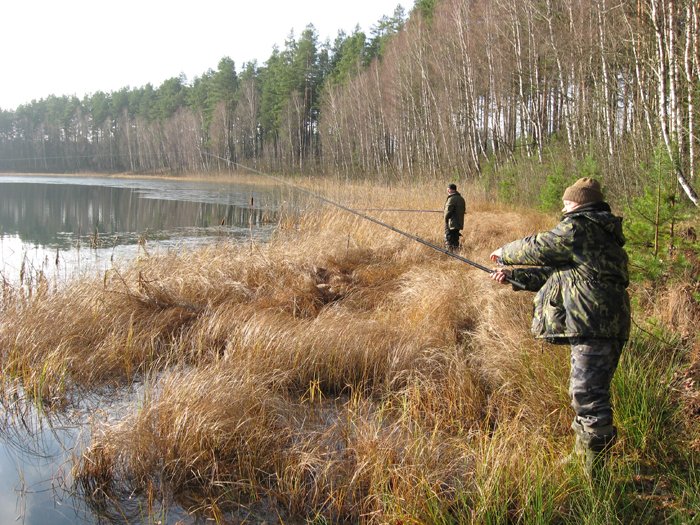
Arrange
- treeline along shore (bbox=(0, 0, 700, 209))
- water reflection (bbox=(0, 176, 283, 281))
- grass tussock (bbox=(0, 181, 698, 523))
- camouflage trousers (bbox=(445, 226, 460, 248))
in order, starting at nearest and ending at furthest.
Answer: grass tussock (bbox=(0, 181, 698, 523))
treeline along shore (bbox=(0, 0, 700, 209))
camouflage trousers (bbox=(445, 226, 460, 248))
water reflection (bbox=(0, 176, 283, 281))

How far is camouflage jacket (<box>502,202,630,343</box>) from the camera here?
9.02 ft

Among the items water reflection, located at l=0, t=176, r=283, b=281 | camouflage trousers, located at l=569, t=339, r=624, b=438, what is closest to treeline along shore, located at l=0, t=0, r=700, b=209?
water reflection, located at l=0, t=176, r=283, b=281

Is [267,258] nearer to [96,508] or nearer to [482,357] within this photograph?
[482,357]

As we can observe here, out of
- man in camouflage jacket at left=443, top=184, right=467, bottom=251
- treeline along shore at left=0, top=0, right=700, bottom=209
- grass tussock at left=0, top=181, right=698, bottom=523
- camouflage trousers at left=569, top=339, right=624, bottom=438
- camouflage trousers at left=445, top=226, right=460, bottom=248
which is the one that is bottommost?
grass tussock at left=0, top=181, right=698, bottom=523

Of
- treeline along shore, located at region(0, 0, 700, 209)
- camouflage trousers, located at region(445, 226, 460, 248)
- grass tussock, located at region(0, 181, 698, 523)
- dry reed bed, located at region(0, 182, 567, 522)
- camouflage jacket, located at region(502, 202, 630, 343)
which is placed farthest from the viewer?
camouflage trousers, located at region(445, 226, 460, 248)

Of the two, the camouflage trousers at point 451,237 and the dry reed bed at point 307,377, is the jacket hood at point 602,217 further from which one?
the camouflage trousers at point 451,237

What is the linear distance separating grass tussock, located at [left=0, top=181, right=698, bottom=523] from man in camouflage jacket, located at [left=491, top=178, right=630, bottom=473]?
30 centimetres

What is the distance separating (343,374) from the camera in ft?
15.6

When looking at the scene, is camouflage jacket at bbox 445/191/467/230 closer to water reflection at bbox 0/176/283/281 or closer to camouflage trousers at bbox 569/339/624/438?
water reflection at bbox 0/176/283/281

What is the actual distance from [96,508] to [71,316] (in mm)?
2966

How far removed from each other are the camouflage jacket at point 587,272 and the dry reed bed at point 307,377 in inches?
30.0

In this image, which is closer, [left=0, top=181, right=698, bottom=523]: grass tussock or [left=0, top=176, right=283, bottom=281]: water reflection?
[left=0, top=181, right=698, bottom=523]: grass tussock

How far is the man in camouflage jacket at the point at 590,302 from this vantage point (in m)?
2.76

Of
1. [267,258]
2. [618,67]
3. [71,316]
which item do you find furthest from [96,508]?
[618,67]
